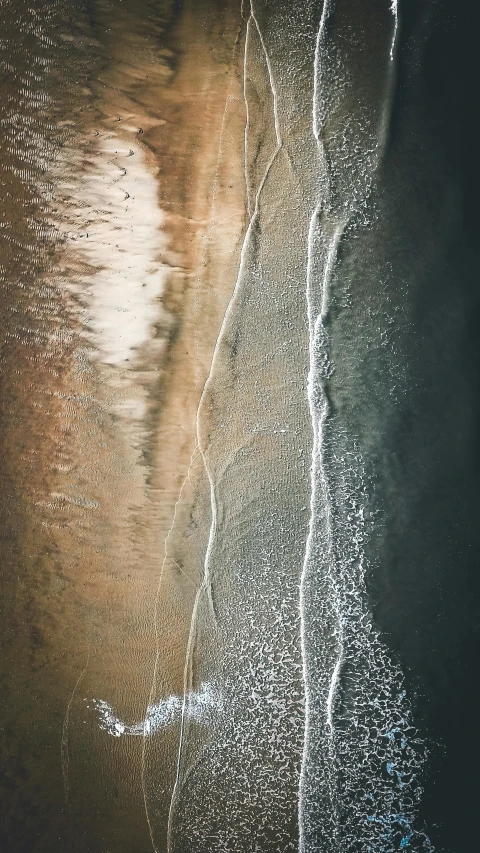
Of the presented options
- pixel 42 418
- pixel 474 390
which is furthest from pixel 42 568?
pixel 474 390

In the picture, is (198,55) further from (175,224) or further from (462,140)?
(462,140)

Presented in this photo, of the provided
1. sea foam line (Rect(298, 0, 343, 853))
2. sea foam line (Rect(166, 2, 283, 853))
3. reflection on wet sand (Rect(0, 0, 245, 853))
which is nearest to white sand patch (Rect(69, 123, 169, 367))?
reflection on wet sand (Rect(0, 0, 245, 853))

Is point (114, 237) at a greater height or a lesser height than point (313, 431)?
greater

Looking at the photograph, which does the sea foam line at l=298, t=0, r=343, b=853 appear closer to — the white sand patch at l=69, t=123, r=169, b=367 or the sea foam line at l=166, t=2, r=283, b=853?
the sea foam line at l=166, t=2, r=283, b=853

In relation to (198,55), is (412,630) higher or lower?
lower

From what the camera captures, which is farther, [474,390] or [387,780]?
[474,390]

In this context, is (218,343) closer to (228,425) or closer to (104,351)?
(228,425)

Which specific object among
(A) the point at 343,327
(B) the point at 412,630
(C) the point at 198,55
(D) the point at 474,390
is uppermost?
(C) the point at 198,55

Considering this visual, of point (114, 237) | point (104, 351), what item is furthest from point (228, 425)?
point (114, 237)
